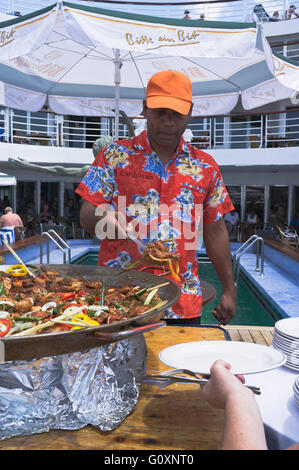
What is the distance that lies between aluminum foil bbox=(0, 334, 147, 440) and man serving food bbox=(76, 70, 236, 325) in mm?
876

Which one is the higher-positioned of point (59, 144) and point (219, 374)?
point (59, 144)

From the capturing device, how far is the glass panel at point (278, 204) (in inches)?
752

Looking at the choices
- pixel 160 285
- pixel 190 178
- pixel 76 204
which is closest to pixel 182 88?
pixel 190 178

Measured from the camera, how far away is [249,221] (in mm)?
18031

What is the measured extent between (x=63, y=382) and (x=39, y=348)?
0.50 feet

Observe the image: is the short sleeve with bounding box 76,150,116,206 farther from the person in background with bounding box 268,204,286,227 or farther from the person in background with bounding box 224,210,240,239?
the person in background with bounding box 268,204,286,227

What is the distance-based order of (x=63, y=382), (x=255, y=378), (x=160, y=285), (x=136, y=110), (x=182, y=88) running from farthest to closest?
(x=136, y=110), (x=182, y=88), (x=160, y=285), (x=255, y=378), (x=63, y=382)

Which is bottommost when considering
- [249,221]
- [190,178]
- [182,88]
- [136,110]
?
[249,221]

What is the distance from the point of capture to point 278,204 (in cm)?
1952

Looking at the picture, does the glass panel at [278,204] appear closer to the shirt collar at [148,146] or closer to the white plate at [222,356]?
the shirt collar at [148,146]

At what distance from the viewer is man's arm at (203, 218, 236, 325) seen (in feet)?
7.61

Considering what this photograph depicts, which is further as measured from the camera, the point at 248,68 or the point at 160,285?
the point at 248,68

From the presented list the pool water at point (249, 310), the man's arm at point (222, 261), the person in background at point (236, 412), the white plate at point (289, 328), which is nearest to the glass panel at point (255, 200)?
the pool water at point (249, 310)
